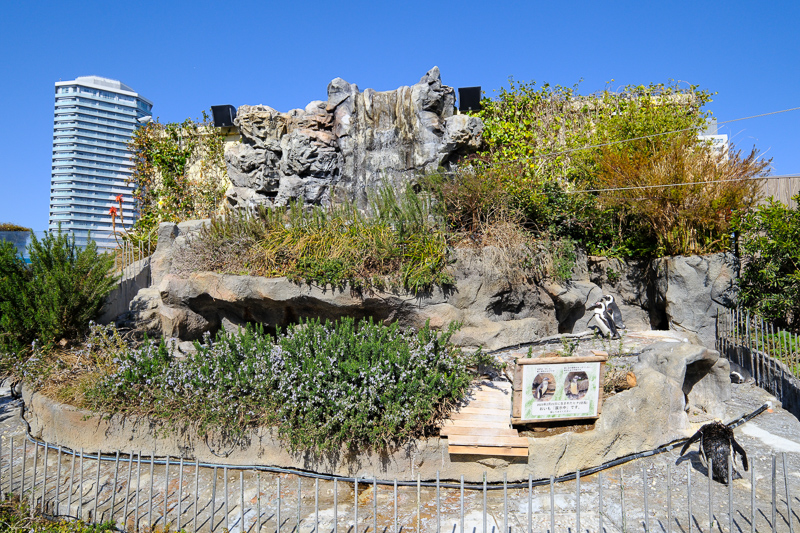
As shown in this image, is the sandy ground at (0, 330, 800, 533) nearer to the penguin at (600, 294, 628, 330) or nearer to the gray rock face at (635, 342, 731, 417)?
the gray rock face at (635, 342, 731, 417)

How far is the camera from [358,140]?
36.5ft

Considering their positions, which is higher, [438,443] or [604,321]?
[604,321]

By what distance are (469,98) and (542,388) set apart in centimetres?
851

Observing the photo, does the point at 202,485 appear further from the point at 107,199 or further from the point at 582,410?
the point at 107,199

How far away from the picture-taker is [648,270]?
9.58 metres

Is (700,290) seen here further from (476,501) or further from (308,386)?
(308,386)

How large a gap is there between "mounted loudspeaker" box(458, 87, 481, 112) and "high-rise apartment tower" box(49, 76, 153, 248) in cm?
1998

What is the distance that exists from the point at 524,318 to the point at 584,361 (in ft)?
9.46

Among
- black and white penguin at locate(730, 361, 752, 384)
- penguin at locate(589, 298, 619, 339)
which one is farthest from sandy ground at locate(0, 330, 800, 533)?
black and white penguin at locate(730, 361, 752, 384)

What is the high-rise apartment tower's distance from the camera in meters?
26.2

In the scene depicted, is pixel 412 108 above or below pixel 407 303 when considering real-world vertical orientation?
above

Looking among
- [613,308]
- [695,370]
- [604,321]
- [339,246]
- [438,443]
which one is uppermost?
[339,246]

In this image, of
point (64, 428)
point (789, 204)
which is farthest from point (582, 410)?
point (789, 204)

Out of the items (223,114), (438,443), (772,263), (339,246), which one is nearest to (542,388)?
(438,443)
